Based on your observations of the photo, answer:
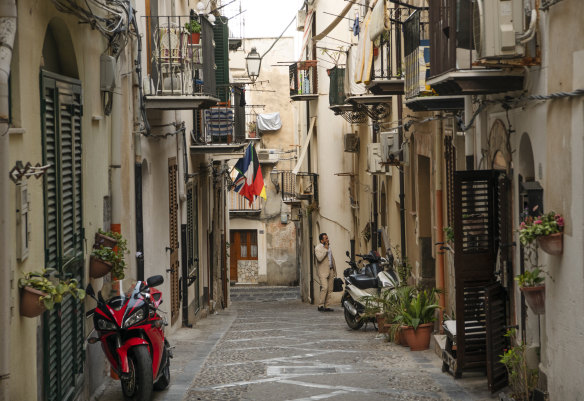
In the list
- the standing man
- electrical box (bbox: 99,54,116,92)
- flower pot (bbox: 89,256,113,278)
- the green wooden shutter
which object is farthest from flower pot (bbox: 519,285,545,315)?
the standing man

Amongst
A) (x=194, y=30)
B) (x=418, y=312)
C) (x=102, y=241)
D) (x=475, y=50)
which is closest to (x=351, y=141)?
(x=194, y=30)

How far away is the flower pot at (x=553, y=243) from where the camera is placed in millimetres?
7969

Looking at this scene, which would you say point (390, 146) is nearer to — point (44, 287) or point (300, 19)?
point (44, 287)

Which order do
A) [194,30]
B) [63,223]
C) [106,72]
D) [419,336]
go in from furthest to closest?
[194,30] < [419,336] < [106,72] < [63,223]

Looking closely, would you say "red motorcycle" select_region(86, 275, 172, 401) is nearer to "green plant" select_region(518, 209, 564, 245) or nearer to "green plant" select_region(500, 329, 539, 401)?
"green plant" select_region(500, 329, 539, 401)

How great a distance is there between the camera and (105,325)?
9.40m

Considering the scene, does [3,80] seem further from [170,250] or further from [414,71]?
[170,250]

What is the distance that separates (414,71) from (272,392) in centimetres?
551

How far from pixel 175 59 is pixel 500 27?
738 cm

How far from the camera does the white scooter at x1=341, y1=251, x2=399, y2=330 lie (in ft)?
55.4

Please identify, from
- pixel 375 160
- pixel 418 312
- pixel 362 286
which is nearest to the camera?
pixel 418 312

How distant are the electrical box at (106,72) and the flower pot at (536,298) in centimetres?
535

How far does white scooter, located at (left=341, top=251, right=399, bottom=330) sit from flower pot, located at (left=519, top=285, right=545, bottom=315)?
298 inches

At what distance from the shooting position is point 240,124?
2214 cm
